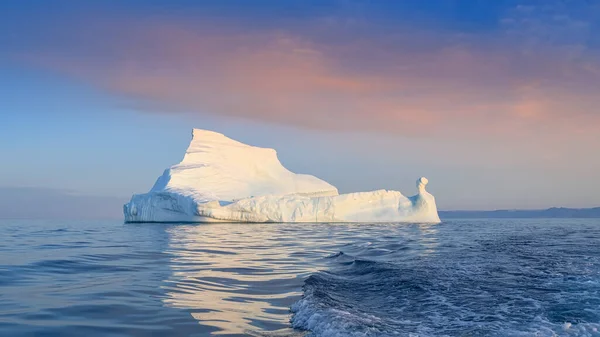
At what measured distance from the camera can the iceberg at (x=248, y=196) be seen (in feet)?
117

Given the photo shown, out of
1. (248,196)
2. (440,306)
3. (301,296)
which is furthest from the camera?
(248,196)

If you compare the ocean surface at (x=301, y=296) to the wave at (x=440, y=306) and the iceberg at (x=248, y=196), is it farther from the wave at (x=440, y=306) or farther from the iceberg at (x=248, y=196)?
the iceberg at (x=248, y=196)

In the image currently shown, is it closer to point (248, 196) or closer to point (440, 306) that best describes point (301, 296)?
point (440, 306)

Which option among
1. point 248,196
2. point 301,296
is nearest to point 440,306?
point 301,296

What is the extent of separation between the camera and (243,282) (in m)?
7.23

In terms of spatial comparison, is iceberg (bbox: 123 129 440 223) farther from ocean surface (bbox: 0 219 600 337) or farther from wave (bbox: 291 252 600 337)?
wave (bbox: 291 252 600 337)

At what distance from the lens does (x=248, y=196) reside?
3809cm

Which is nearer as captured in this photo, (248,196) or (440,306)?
(440,306)

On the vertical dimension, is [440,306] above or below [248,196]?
below

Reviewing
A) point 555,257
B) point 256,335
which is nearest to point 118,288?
point 256,335

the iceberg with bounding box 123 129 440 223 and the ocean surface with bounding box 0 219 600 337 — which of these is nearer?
the ocean surface with bounding box 0 219 600 337

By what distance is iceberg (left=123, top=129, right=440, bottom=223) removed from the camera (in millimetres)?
35750

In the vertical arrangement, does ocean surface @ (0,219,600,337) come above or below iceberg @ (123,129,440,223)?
below

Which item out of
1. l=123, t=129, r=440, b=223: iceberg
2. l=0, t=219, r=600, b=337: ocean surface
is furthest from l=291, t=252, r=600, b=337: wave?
l=123, t=129, r=440, b=223: iceberg
